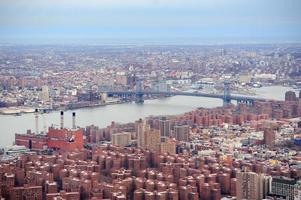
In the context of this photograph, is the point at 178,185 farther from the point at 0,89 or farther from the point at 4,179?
the point at 0,89

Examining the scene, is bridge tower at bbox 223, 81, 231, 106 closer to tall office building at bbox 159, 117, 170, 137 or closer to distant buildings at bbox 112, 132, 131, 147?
tall office building at bbox 159, 117, 170, 137

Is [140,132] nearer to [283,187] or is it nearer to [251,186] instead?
[251,186]

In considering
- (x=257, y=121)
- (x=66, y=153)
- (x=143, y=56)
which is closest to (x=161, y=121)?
(x=257, y=121)

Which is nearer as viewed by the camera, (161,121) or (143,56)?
(161,121)

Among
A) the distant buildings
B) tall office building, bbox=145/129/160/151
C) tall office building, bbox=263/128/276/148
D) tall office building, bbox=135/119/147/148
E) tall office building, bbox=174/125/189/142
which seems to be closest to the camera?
tall office building, bbox=145/129/160/151

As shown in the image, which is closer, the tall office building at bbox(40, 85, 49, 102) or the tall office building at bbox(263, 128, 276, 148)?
the tall office building at bbox(263, 128, 276, 148)

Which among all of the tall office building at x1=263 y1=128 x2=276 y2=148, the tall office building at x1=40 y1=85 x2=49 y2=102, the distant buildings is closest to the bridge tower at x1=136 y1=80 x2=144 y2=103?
the tall office building at x1=40 y1=85 x2=49 y2=102
